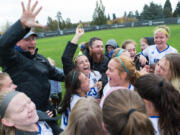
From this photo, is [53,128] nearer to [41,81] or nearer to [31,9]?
[41,81]

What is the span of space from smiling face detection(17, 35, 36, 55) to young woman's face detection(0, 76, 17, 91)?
1.64 ft

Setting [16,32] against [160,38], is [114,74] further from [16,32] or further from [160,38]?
[160,38]

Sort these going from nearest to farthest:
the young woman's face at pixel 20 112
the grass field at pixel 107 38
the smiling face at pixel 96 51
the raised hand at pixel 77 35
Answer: the young woman's face at pixel 20 112 < the raised hand at pixel 77 35 < the smiling face at pixel 96 51 < the grass field at pixel 107 38

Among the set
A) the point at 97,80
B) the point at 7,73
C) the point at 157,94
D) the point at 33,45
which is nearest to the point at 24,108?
the point at 7,73

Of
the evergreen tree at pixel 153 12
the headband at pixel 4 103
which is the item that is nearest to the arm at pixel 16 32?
the headband at pixel 4 103

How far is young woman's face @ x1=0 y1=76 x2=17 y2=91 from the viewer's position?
226cm

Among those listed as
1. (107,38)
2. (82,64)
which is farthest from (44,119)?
(107,38)

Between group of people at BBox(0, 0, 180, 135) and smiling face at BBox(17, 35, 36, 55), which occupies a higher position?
smiling face at BBox(17, 35, 36, 55)

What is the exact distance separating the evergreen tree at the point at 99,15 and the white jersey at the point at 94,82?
60752 millimetres

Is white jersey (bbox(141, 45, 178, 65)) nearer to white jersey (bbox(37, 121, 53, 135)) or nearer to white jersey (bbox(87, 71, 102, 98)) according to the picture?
white jersey (bbox(87, 71, 102, 98))

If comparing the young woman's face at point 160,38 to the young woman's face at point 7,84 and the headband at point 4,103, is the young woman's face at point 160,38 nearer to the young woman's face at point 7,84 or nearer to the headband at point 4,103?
the young woman's face at point 7,84

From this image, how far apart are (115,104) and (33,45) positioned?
166 centimetres

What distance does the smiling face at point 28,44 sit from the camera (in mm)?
2342

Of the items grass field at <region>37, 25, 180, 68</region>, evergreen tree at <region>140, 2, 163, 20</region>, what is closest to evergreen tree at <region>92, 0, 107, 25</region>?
evergreen tree at <region>140, 2, 163, 20</region>
